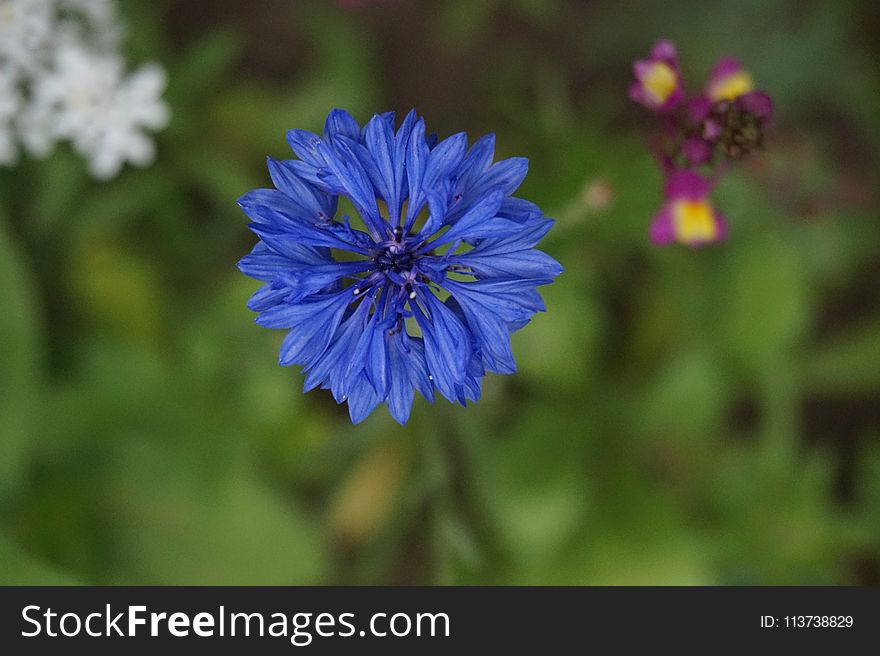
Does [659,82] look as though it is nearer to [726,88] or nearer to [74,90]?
[726,88]

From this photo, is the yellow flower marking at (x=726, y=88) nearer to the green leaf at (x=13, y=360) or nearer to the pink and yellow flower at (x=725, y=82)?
the pink and yellow flower at (x=725, y=82)

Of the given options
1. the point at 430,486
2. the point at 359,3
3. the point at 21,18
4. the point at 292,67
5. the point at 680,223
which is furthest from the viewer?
the point at 292,67

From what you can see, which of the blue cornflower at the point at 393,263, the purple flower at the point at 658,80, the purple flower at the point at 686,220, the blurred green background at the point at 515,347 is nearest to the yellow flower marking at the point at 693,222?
the purple flower at the point at 686,220

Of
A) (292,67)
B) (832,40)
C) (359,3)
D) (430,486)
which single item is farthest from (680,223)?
(292,67)

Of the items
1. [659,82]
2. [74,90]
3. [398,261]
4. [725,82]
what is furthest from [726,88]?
[74,90]

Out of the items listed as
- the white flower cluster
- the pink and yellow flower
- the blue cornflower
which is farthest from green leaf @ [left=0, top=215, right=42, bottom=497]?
the pink and yellow flower

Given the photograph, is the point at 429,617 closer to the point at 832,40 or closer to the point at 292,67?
the point at 292,67

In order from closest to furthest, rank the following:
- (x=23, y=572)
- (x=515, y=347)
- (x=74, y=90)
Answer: (x=74, y=90)
(x=23, y=572)
(x=515, y=347)

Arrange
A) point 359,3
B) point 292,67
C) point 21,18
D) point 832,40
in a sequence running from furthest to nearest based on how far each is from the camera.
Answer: point 292,67 → point 832,40 → point 359,3 → point 21,18
